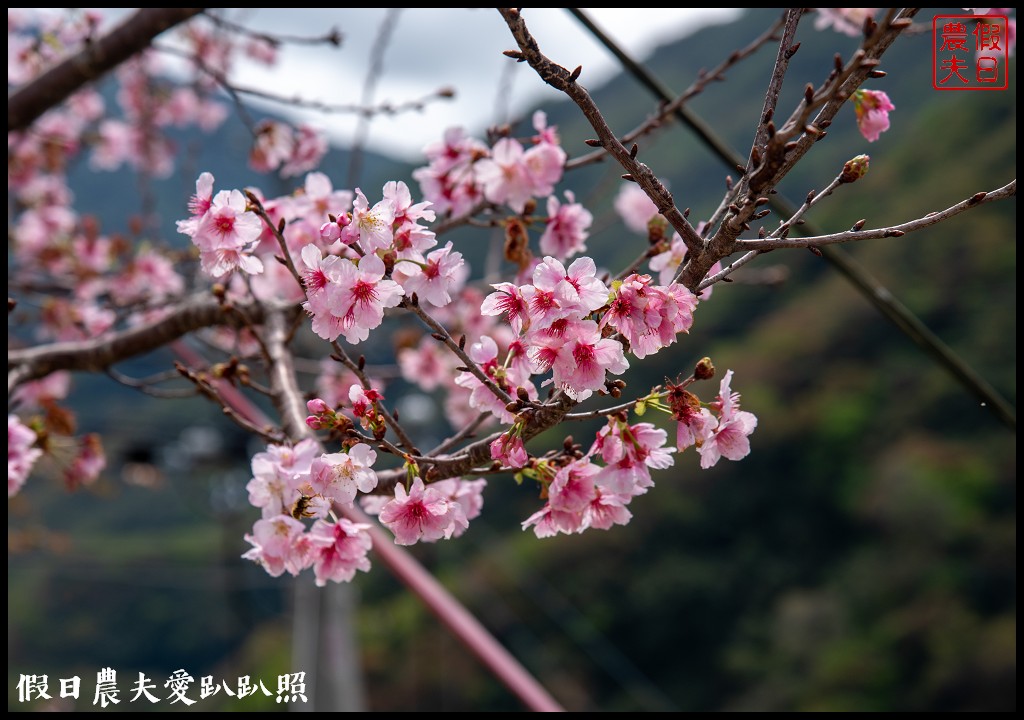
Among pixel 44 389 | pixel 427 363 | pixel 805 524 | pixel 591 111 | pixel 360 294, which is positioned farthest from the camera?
pixel 805 524

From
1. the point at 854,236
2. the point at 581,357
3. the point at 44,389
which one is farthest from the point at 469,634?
the point at 44,389

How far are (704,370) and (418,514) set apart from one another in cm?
41

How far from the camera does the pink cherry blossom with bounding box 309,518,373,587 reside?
100 cm

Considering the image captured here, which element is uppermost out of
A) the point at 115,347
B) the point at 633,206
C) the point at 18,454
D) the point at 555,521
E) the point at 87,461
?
the point at 633,206

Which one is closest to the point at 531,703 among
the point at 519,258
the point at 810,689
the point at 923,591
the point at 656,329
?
the point at 519,258

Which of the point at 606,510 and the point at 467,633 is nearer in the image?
the point at 606,510

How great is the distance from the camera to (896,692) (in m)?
Answer: 12.8

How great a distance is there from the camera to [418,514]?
0.95 metres

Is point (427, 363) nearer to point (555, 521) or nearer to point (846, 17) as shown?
point (846, 17)

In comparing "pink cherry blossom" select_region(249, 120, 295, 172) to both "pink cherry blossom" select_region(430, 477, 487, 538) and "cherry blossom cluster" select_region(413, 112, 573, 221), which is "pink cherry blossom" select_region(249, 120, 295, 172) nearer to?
"cherry blossom cluster" select_region(413, 112, 573, 221)

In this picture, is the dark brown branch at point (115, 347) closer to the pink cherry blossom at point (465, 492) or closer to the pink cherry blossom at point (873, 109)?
the pink cherry blossom at point (465, 492)

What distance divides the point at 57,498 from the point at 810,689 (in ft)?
92.4

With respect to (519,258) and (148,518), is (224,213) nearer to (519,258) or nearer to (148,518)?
(519,258)

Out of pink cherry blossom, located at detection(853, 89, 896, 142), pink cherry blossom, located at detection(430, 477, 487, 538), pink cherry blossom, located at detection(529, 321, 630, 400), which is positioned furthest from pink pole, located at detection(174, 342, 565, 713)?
pink cherry blossom, located at detection(853, 89, 896, 142)
